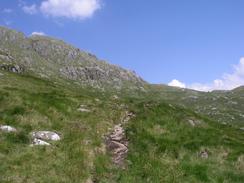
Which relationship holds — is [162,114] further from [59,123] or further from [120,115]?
[59,123]

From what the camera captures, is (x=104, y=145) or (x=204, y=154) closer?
(x=104, y=145)

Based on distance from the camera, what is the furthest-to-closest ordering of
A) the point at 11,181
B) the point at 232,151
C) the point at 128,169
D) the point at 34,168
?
1. the point at 232,151
2. the point at 128,169
3. the point at 34,168
4. the point at 11,181

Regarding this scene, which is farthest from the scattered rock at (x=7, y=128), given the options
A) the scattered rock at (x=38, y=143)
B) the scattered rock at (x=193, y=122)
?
the scattered rock at (x=193, y=122)

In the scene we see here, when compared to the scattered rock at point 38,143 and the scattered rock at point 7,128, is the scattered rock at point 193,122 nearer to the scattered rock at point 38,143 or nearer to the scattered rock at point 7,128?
the scattered rock at point 38,143

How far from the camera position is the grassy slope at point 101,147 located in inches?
845

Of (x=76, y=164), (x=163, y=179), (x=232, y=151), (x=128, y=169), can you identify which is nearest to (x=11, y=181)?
(x=76, y=164)

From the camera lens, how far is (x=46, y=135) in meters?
25.5

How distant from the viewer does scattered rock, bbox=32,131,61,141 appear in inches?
987

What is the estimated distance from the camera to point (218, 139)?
94.0 ft

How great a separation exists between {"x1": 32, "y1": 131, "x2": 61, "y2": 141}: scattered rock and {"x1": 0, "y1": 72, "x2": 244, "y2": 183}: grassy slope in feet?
1.88

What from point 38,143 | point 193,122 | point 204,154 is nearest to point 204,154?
point 204,154

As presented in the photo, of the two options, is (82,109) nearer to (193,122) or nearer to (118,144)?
(118,144)

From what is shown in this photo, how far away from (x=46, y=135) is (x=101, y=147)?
408 cm

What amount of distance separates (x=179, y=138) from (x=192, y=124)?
4.87m
